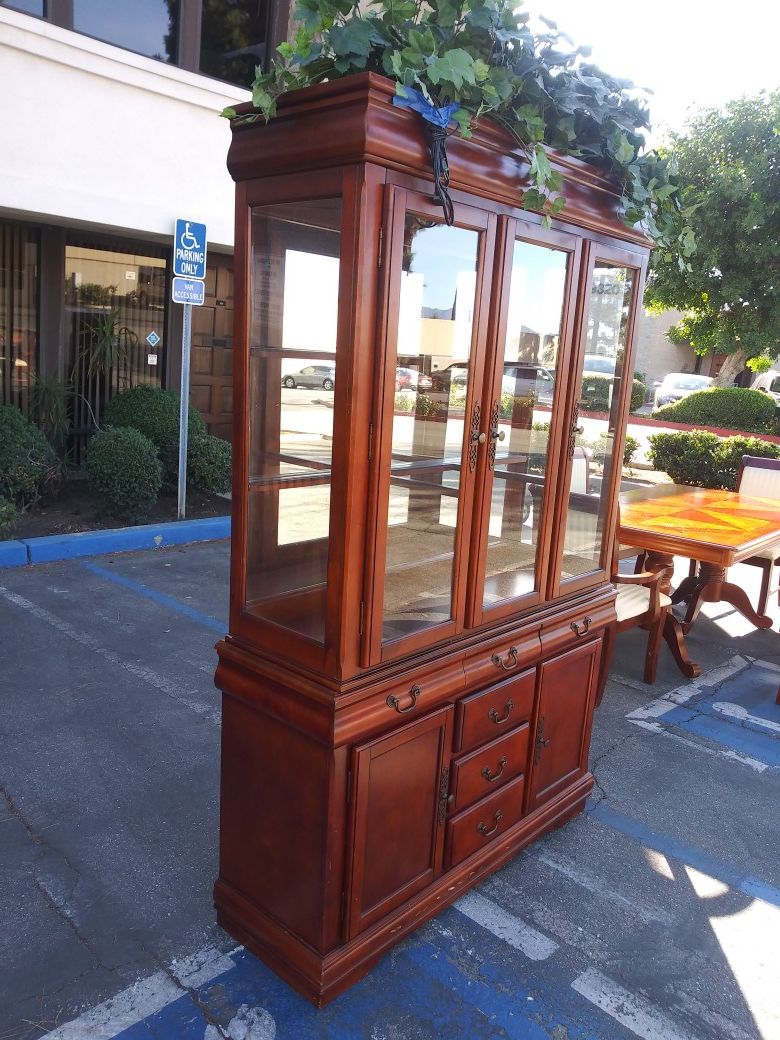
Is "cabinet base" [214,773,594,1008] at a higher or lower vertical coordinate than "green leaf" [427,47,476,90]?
lower

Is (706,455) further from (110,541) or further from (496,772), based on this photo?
(496,772)

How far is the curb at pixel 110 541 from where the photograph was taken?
6031 millimetres

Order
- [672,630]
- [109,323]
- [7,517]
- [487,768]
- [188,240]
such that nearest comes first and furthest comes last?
[487,768], [672,630], [7,517], [188,240], [109,323]

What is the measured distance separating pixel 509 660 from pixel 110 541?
4.66 m

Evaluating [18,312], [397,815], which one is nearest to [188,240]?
[18,312]

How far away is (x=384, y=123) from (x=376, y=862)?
201 centimetres

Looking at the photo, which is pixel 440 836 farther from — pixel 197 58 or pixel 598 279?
pixel 197 58

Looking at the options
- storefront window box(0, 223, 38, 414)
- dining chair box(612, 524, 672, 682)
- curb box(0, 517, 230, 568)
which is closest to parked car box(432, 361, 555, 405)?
dining chair box(612, 524, 672, 682)

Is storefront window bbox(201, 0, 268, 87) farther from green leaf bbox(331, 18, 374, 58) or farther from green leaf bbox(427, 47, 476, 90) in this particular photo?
green leaf bbox(427, 47, 476, 90)

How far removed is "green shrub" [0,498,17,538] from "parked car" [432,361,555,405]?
15.2 ft

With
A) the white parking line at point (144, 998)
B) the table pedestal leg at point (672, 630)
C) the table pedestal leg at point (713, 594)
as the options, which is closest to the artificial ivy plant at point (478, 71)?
the white parking line at point (144, 998)

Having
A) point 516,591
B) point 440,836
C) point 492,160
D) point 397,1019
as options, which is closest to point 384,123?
point 492,160

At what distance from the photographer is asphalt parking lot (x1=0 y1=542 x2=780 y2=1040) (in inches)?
88.8

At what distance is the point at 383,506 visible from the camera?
2.16 m
